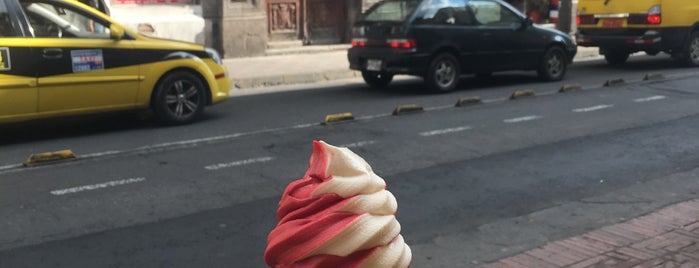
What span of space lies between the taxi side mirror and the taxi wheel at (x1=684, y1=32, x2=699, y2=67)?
A: 38.5 feet

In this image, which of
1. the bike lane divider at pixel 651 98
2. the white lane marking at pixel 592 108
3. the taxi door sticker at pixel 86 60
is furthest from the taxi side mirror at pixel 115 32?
the bike lane divider at pixel 651 98

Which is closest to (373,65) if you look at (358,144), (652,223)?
(358,144)

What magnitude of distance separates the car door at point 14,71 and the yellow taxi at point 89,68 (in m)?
0.01

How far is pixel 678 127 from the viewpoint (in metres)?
10.2

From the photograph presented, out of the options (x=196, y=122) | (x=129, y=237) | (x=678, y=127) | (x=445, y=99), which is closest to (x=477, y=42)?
(x=445, y=99)

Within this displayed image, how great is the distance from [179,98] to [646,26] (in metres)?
10.1

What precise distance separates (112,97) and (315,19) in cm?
1106

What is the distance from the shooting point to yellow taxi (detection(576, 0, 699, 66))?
16469 mm

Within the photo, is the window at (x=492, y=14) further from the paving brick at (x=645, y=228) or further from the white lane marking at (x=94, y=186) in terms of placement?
the paving brick at (x=645, y=228)

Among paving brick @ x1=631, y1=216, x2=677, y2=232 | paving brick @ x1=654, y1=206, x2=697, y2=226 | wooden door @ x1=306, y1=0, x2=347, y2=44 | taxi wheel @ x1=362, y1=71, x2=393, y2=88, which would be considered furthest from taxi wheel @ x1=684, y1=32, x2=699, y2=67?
paving brick @ x1=631, y1=216, x2=677, y2=232

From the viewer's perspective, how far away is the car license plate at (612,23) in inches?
664

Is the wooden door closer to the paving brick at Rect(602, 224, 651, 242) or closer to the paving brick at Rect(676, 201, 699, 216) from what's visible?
the paving brick at Rect(676, 201, 699, 216)

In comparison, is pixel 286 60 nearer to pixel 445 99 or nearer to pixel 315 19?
pixel 315 19

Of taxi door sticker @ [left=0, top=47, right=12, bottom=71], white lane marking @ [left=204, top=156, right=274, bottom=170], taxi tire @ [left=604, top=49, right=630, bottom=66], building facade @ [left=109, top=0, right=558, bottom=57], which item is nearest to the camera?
white lane marking @ [left=204, top=156, right=274, bottom=170]
